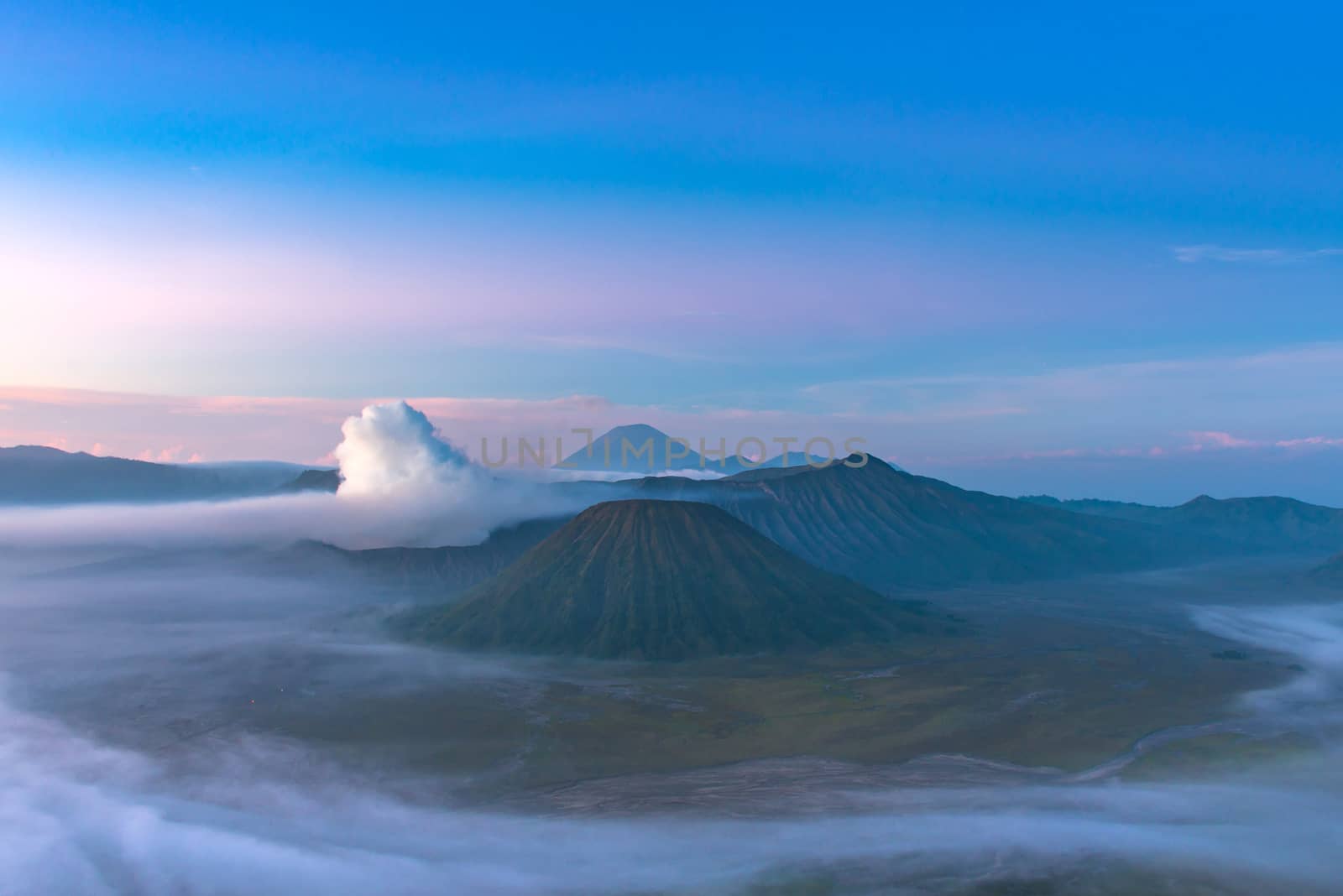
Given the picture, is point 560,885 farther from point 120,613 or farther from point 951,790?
point 120,613

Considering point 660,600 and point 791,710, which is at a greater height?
point 660,600

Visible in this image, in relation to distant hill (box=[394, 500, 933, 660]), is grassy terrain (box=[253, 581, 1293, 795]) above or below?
below

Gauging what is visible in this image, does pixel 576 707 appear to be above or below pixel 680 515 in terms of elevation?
below

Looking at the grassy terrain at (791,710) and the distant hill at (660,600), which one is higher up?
the distant hill at (660,600)

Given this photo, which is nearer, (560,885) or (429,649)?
(560,885)

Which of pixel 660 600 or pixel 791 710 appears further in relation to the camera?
pixel 660 600

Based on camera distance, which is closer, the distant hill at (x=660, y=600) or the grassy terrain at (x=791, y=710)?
the grassy terrain at (x=791, y=710)

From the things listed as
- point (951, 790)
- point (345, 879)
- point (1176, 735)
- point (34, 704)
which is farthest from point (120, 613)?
point (1176, 735)

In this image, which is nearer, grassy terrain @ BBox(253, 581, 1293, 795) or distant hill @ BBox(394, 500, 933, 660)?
grassy terrain @ BBox(253, 581, 1293, 795)
